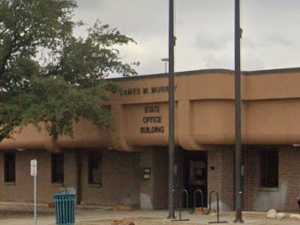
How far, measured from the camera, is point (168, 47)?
2938 cm

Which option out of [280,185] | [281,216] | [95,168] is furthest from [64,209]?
[95,168]

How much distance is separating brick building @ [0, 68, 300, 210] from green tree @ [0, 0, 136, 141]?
1.99 metres

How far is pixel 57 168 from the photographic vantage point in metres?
42.2

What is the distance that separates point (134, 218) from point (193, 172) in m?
7.83

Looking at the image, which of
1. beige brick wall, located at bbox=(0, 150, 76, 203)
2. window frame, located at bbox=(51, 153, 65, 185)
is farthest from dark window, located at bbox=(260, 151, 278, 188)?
window frame, located at bbox=(51, 153, 65, 185)

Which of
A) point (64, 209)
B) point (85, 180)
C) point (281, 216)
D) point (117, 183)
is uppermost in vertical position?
point (85, 180)

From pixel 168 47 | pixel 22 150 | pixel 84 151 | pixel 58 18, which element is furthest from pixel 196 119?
pixel 22 150

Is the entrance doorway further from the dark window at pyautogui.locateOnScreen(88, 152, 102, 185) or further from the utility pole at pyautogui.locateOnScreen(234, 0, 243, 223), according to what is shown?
the utility pole at pyautogui.locateOnScreen(234, 0, 243, 223)

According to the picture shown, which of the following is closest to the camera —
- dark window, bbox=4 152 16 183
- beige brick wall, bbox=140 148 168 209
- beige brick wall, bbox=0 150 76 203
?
beige brick wall, bbox=140 148 168 209

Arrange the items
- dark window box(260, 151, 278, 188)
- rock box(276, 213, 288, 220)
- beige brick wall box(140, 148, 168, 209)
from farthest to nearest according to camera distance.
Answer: beige brick wall box(140, 148, 168, 209), dark window box(260, 151, 278, 188), rock box(276, 213, 288, 220)

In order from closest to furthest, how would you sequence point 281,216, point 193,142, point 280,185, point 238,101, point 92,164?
point 238,101 < point 281,216 < point 193,142 < point 280,185 < point 92,164

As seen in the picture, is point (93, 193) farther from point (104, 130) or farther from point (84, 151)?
point (104, 130)

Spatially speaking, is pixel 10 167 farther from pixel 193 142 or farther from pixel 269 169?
pixel 269 169

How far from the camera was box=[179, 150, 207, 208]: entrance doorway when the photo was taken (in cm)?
3725
